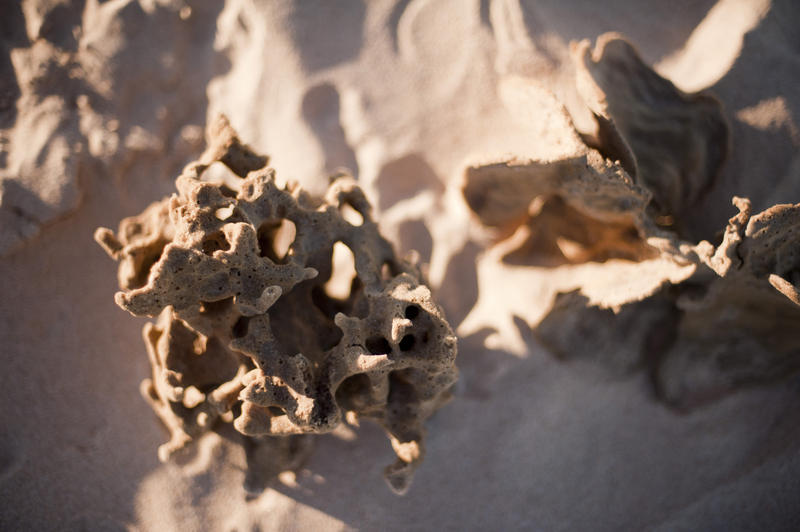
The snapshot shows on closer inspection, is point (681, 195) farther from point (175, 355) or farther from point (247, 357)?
point (175, 355)

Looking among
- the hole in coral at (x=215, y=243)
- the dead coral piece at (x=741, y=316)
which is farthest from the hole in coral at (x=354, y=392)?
the dead coral piece at (x=741, y=316)

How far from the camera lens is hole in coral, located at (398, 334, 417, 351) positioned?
173cm

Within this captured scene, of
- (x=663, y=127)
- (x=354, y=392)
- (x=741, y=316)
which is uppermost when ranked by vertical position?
(x=663, y=127)

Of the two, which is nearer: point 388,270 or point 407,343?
point 407,343

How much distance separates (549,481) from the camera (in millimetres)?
2178

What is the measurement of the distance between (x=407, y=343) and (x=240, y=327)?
559 millimetres

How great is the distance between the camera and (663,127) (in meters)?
2.12

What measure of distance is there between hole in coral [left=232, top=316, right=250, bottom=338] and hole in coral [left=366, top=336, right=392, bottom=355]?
411 mm

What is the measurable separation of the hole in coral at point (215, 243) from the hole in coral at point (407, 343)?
0.62 metres

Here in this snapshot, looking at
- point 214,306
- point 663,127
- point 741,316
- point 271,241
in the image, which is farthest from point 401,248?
point 741,316

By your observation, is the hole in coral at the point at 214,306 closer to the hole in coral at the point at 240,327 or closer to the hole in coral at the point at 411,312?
the hole in coral at the point at 240,327

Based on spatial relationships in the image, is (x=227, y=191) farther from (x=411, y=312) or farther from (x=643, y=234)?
(x=643, y=234)

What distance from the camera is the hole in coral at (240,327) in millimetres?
1773

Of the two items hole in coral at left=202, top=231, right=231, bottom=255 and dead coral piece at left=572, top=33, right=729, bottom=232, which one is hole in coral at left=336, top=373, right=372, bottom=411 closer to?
hole in coral at left=202, top=231, right=231, bottom=255
